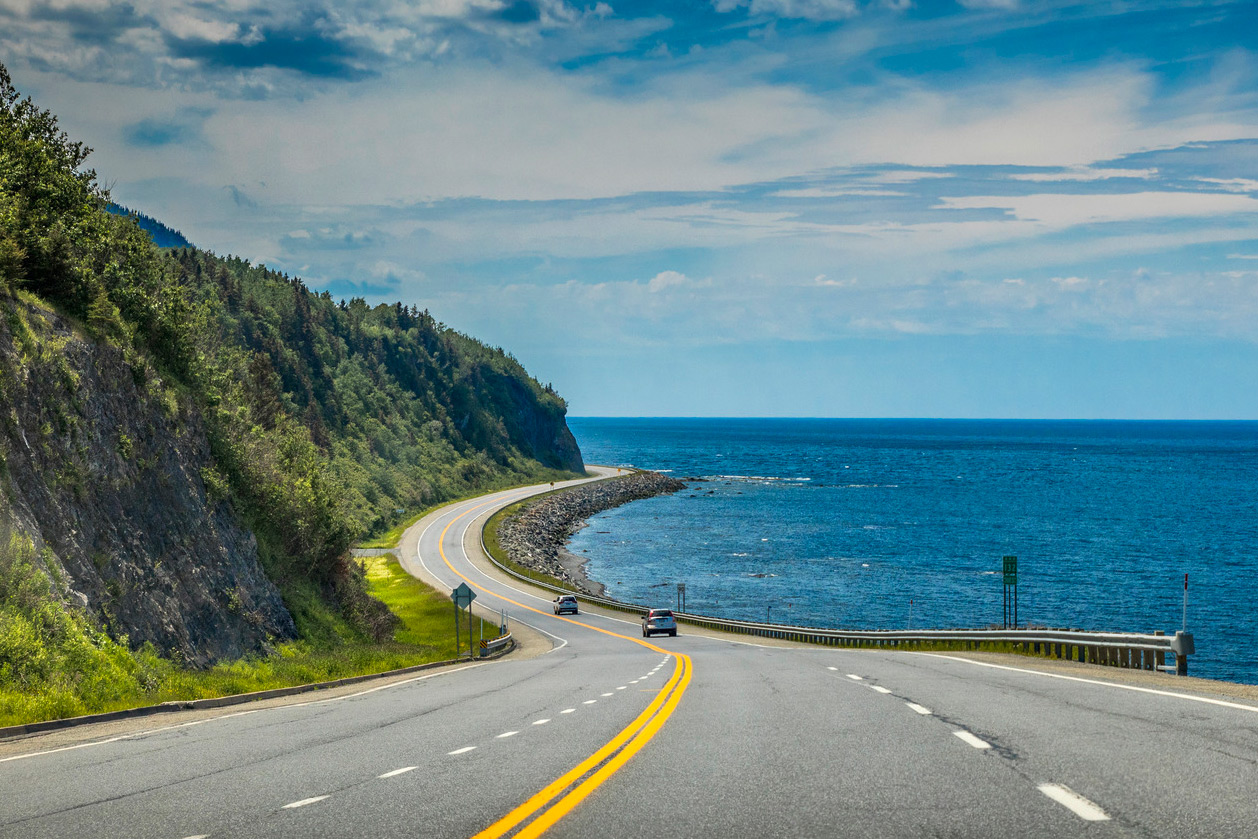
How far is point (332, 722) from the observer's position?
1205 centimetres

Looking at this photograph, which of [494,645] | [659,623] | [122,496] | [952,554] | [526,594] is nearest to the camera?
[122,496]

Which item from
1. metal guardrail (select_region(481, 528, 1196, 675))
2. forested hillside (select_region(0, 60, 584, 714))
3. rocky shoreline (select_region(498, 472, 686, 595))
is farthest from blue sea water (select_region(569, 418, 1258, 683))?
forested hillside (select_region(0, 60, 584, 714))

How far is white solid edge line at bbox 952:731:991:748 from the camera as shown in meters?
8.42

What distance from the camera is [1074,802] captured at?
610 cm

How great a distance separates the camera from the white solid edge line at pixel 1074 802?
5.77 metres

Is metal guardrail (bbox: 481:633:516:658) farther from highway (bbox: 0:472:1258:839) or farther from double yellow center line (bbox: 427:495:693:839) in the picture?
double yellow center line (bbox: 427:495:693:839)

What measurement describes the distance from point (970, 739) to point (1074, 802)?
2.76 m

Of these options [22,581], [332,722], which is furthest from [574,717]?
[22,581]

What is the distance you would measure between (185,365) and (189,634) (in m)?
10.5

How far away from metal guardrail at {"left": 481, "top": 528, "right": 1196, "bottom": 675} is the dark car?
466cm

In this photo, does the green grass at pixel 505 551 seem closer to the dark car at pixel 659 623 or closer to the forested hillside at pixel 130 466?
the dark car at pixel 659 623

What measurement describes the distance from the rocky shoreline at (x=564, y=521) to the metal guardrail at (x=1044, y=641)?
31.2 m

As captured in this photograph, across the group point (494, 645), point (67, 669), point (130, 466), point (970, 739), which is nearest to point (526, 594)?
point (494, 645)

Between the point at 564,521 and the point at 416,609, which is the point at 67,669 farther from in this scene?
the point at 564,521
